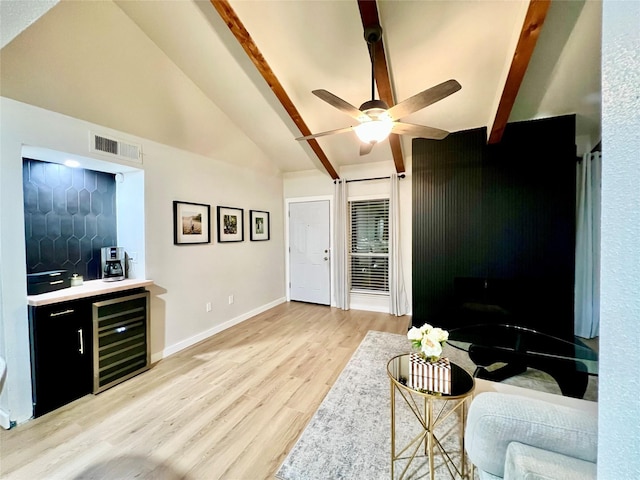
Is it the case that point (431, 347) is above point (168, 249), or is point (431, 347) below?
below

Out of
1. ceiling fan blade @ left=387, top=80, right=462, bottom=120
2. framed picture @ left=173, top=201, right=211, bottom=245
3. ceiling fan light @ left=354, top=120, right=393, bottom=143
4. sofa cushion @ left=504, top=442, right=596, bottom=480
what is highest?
ceiling fan blade @ left=387, top=80, right=462, bottom=120

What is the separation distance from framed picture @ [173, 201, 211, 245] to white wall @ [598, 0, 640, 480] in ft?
11.4

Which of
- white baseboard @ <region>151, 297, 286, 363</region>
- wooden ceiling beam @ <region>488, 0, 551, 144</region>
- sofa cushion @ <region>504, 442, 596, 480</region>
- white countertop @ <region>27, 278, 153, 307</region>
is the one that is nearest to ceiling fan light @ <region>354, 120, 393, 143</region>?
wooden ceiling beam @ <region>488, 0, 551, 144</region>

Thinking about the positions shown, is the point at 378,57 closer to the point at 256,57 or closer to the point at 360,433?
the point at 256,57

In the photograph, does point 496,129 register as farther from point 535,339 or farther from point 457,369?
point 457,369

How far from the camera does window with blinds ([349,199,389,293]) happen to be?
4.70 metres

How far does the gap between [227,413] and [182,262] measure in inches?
73.2

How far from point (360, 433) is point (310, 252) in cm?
355

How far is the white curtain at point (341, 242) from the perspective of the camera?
15.7 feet

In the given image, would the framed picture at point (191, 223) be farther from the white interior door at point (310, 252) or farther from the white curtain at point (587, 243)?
the white curtain at point (587, 243)

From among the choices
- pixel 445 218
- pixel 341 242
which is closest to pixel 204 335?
pixel 341 242

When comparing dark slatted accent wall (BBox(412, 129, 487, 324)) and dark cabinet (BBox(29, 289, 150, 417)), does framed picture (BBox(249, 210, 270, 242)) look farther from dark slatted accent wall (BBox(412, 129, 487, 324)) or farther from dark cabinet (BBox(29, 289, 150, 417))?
dark slatted accent wall (BBox(412, 129, 487, 324))

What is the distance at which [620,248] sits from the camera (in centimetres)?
46

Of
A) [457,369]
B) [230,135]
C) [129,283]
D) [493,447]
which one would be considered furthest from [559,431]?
[230,135]
